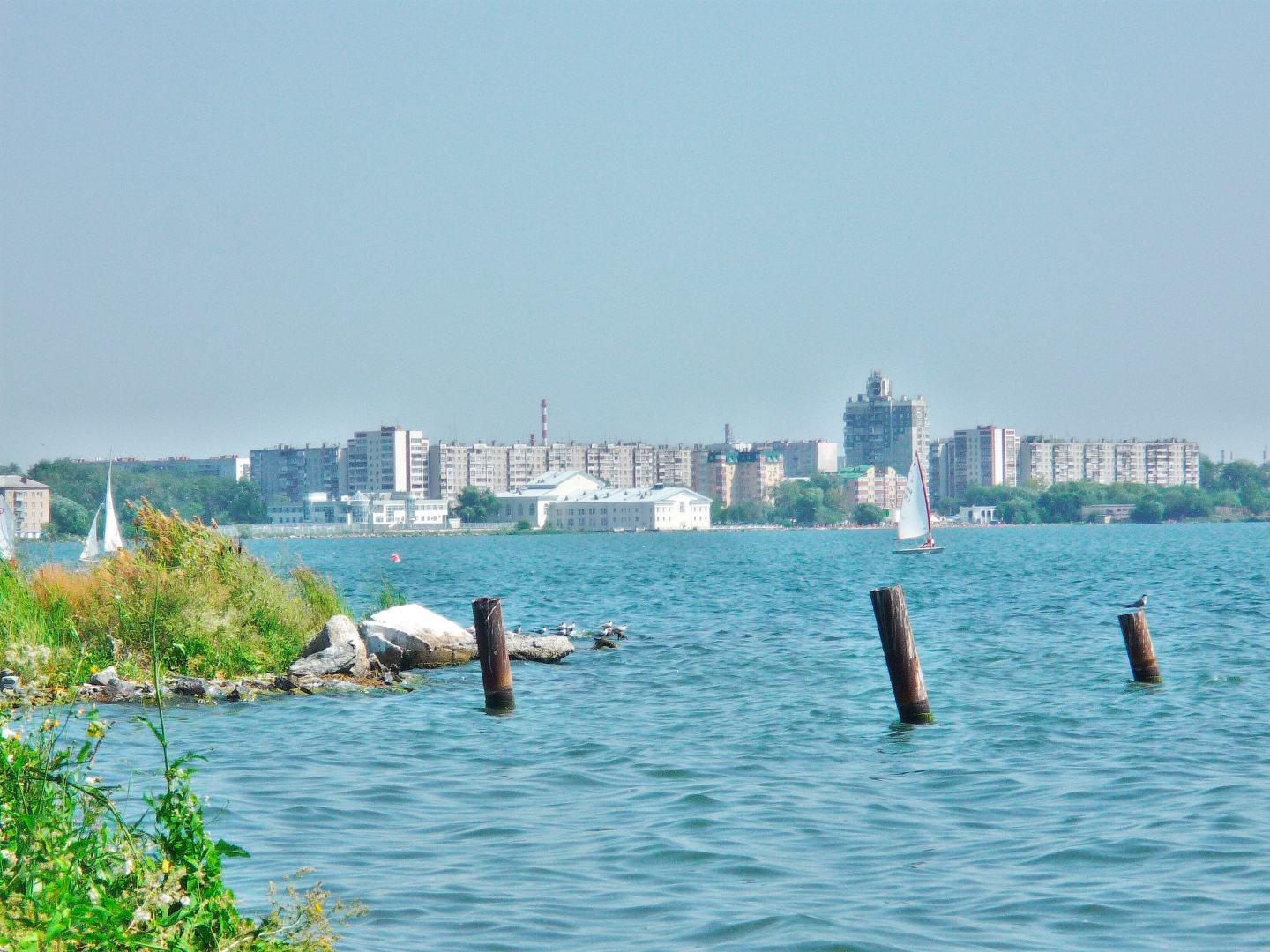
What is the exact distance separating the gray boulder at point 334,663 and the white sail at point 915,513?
64246 millimetres

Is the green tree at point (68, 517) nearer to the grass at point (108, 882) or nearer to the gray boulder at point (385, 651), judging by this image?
the gray boulder at point (385, 651)

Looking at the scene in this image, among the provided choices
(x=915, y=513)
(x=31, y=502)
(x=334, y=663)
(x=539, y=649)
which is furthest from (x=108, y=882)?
(x=31, y=502)

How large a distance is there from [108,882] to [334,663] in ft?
47.3

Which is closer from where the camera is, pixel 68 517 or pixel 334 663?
pixel 334 663

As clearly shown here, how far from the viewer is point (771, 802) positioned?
11898 millimetres

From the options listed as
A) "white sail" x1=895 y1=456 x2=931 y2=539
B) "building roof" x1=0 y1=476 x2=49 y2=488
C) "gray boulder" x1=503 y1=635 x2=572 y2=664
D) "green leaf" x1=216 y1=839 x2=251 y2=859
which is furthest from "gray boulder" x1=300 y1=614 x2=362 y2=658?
"building roof" x1=0 y1=476 x2=49 y2=488

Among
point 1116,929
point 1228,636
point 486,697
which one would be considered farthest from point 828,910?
point 1228,636

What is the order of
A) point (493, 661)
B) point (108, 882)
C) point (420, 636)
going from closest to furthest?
point (108, 882)
point (493, 661)
point (420, 636)

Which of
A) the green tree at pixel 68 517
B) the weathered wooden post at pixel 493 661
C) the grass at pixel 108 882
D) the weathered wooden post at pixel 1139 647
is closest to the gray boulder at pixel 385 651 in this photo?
the weathered wooden post at pixel 493 661

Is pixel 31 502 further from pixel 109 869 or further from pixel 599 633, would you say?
pixel 109 869

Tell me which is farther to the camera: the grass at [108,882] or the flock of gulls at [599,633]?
the flock of gulls at [599,633]

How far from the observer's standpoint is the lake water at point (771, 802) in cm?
848

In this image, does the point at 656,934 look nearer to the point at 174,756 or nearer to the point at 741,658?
the point at 174,756

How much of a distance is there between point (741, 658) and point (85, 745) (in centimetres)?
1942
